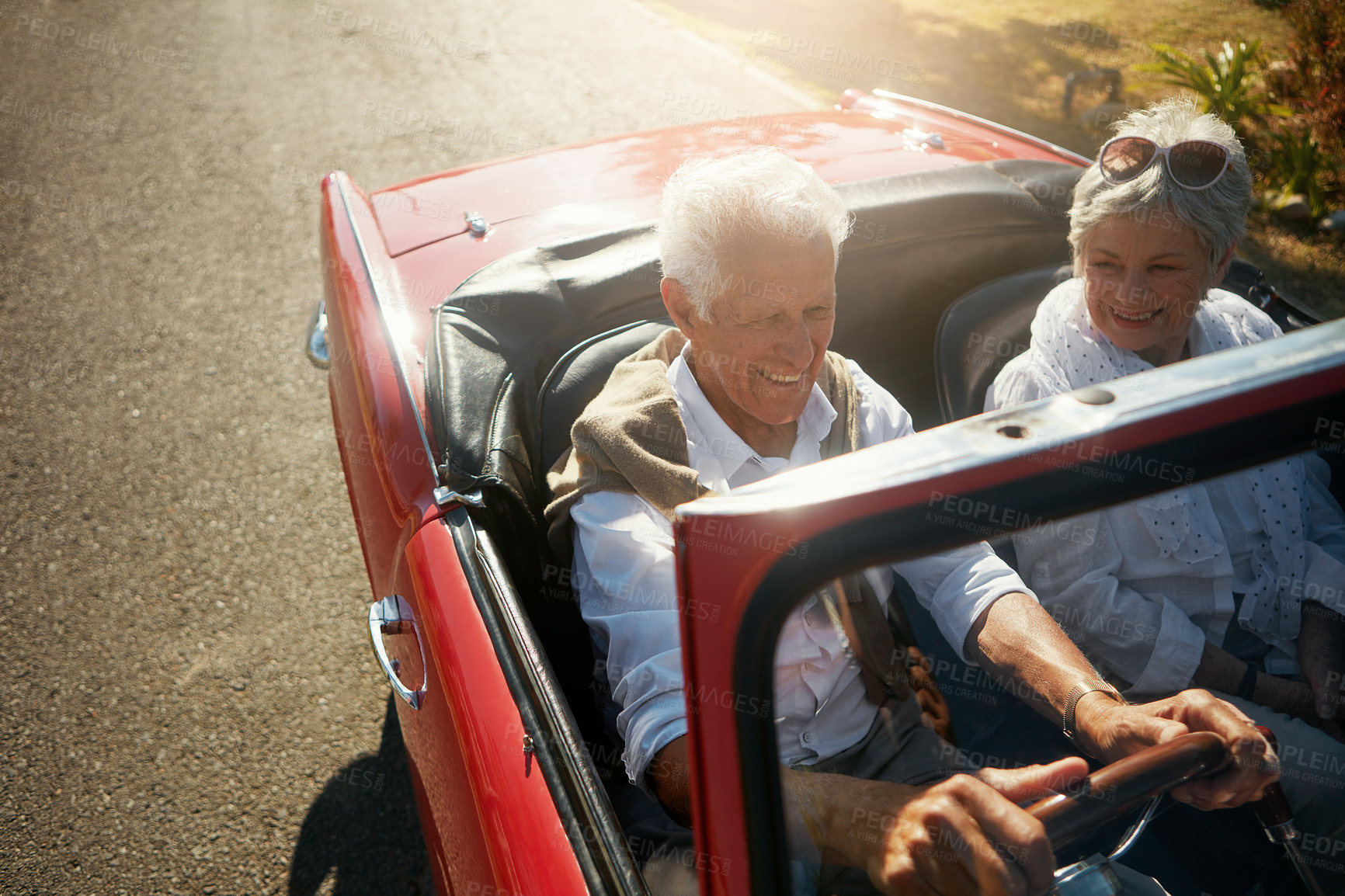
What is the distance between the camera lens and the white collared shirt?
1390 mm

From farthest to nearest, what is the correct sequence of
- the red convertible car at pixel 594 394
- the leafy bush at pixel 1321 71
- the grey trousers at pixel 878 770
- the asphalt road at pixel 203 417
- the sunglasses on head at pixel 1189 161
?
1. the leafy bush at pixel 1321 71
2. the asphalt road at pixel 203 417
3. the sunglasses on head at pixel 1189 161
4. the grey trousers at pixel 878 770
5. the red convertible car at pixel 594 394

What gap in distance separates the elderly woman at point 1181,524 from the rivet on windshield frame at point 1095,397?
2.34 feet

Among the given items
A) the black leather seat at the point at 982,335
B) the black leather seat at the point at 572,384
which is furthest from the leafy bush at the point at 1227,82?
the black leather seat at the point at 572,384

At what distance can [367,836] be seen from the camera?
238 centimetres

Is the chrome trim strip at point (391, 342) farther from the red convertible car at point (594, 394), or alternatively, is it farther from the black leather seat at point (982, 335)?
the black leather seat at point (982, 335)

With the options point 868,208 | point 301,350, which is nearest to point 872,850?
point 868,208

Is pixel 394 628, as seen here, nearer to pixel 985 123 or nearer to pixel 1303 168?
pixel 985 123

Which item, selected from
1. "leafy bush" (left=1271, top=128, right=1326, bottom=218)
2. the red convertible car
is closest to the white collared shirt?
the red convertible car

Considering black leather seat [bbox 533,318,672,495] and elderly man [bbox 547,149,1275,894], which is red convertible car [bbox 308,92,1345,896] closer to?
black leather seat [bbox 533,318,672,495]

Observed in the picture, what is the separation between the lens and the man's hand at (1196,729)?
1.21 meters

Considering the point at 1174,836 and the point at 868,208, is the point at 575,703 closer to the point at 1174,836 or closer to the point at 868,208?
the point at 1174,836

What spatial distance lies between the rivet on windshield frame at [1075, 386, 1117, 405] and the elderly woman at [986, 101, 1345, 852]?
2.34 feet

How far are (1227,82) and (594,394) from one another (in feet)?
17.2

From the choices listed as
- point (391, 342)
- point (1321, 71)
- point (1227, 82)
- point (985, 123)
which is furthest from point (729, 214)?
point (1321, 71)
